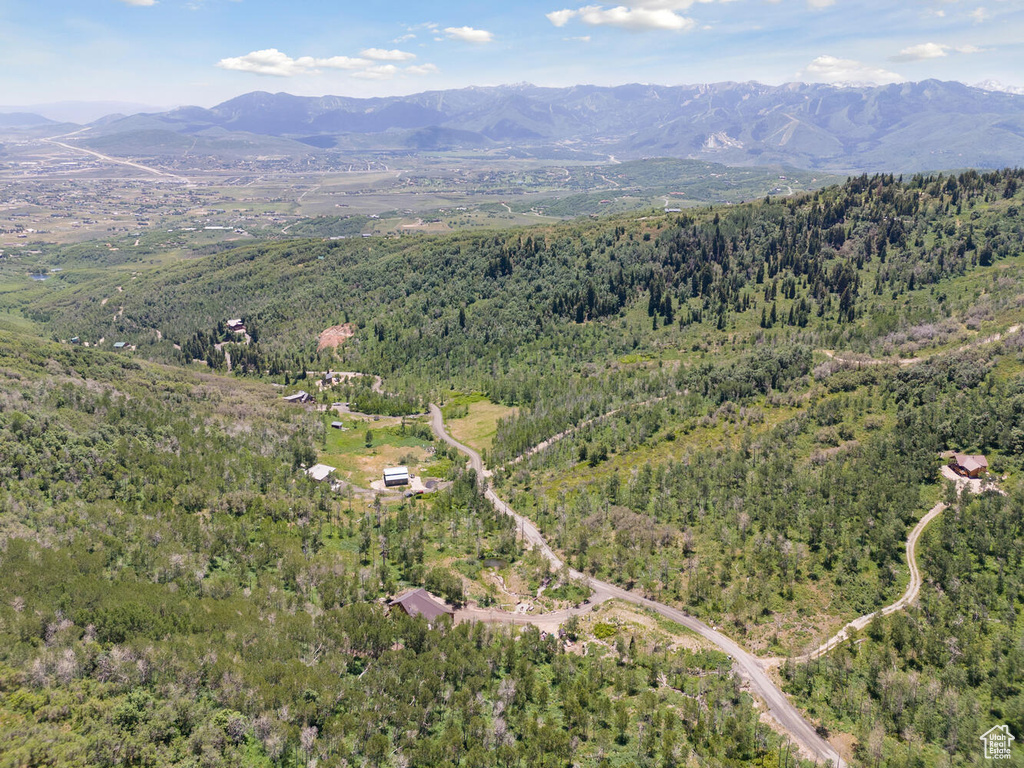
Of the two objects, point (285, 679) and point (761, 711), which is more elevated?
point (285, 679)

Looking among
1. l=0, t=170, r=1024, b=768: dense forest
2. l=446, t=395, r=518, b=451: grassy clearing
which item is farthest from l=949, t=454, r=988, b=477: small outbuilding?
l=446, t=395, r=518, b=451: grassy clearing

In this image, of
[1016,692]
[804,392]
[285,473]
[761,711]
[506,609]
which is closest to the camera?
[1016,692]

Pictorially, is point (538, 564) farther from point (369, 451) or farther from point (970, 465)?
point (970, 465)

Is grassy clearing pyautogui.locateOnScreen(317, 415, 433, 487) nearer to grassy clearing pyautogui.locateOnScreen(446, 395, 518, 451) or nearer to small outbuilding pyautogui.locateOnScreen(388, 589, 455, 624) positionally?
grassy clearing pyautogui.locateOnScreen(446, 395, 518, 451)

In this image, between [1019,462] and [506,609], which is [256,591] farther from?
[1019,462]

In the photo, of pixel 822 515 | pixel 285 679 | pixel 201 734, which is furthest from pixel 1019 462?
pixel 201 734

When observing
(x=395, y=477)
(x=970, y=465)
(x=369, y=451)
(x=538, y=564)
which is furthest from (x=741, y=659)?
(x=369, y=451)
